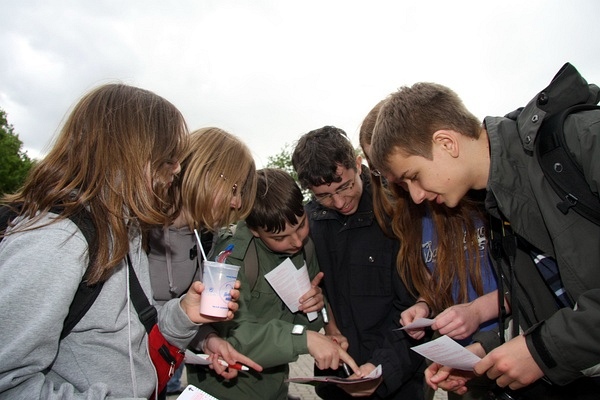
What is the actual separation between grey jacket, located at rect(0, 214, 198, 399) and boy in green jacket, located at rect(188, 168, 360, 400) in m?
0.84

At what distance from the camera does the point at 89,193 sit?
1.55 metres

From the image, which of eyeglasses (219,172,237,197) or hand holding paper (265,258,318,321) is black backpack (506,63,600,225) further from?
eyeglasses (219,172,237,197)

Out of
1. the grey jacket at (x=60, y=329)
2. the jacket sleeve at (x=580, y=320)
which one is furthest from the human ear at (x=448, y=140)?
the grey jacket at (x=60, y=329)

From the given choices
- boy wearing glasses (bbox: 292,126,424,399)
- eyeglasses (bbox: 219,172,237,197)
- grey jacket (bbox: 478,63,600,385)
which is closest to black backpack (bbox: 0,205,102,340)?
eyeglasses (bbox: 219,172,237,197)

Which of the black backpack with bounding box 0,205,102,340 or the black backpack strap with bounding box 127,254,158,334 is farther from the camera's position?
the black backpack strap with bounding box 127,254,158,334

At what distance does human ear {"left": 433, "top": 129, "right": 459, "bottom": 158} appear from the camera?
2223 mm

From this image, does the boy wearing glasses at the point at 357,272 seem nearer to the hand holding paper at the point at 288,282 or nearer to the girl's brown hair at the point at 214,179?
the hand holding paper at the point at 288,282

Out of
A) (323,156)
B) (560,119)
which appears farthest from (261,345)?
(560,119)

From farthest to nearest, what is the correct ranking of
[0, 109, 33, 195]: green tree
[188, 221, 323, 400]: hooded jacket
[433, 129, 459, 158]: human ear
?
[0, 109, 33, 195]: green tree
[188, 221, 323, 400]: hooded jacket
[433, 129, 459, 158]: human ear

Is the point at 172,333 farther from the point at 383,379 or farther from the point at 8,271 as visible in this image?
the point at 383,379

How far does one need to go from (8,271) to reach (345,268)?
2.12 meters

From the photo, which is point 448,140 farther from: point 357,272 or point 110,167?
point 110,167

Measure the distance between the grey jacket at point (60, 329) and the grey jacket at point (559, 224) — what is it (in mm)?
1560

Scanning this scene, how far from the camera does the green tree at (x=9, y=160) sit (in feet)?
116
